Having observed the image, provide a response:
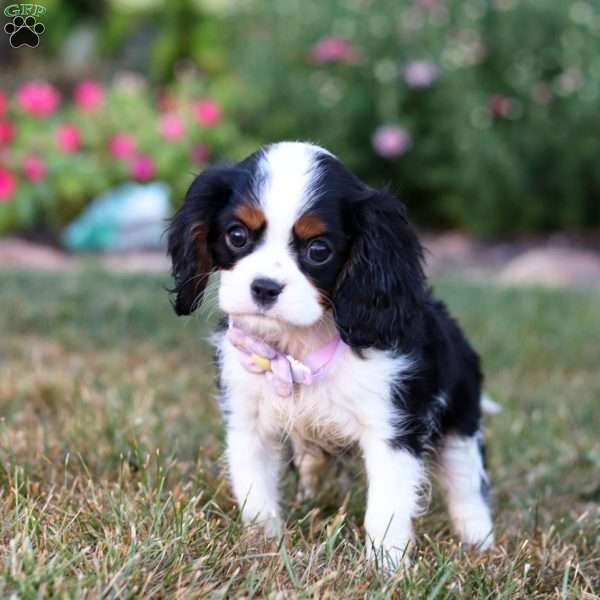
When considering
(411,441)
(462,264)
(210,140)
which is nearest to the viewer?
(411,441)

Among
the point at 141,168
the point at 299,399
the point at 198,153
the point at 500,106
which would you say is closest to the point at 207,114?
the point at 198,153

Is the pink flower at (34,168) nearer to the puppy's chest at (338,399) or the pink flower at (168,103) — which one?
the pink flower at (168,103)

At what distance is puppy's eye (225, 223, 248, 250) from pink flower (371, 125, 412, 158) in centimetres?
791

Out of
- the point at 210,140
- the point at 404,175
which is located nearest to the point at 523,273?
the point at 404,175

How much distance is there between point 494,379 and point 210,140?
6.43 metres

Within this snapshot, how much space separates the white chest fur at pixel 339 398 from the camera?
3170 millimetres

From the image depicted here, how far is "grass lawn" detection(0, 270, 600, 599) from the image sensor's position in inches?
104

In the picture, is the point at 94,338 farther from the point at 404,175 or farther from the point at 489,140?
the point at 404,175

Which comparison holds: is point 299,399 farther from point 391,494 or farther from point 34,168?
point 34,168

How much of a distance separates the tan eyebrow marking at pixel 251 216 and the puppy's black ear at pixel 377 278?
0.31 m

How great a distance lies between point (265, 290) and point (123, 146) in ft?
27.3

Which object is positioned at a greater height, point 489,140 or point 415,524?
point 489,140

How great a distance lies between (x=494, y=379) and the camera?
19.6 feet

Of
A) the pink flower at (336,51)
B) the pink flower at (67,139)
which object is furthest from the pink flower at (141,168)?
the pink flower at (336,51)
